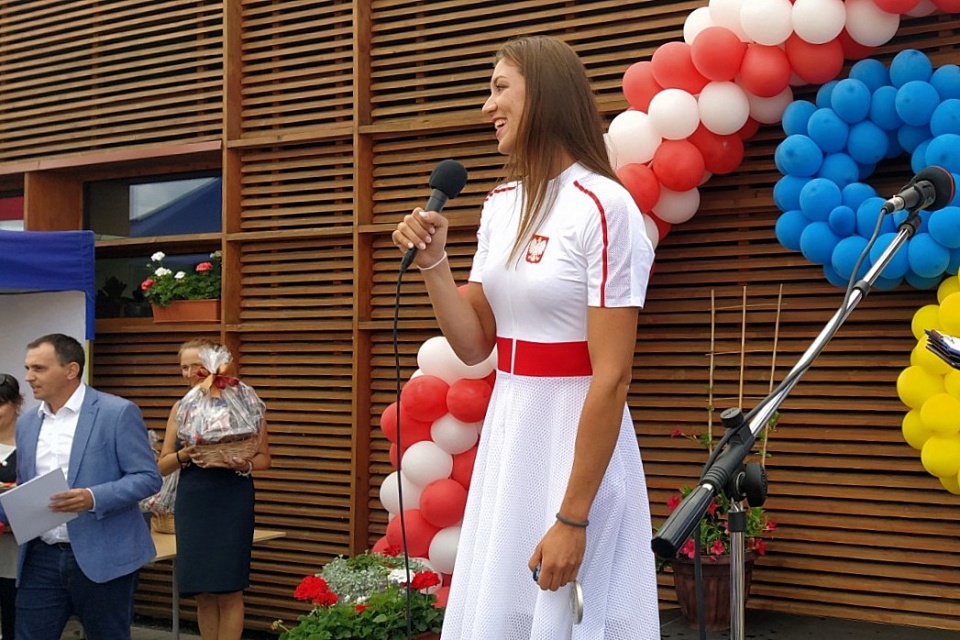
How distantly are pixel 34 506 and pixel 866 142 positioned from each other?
142 inches

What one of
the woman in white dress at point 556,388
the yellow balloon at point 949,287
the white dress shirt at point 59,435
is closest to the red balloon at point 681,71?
the yellow balloon at point 949,287

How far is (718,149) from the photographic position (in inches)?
196

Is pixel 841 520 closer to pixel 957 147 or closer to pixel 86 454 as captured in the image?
pixel 957 147

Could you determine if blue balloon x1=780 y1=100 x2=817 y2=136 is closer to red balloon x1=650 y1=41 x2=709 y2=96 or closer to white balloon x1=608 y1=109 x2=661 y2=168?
red balloon x1=650 y1=41 x2=709 y2=96

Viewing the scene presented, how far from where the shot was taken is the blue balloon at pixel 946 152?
4293mm

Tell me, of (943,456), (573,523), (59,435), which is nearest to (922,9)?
(943,456)

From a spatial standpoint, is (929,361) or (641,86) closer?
(929,361)

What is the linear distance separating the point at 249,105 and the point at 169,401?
1950 millimetres

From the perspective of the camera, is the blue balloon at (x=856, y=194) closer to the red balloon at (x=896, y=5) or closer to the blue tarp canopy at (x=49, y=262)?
the red balloon at (x=896, y=5)

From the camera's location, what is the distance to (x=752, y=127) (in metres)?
5.11

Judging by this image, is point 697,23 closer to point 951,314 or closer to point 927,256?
point 927,256

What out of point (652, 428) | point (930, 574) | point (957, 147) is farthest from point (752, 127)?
point (930, 574)

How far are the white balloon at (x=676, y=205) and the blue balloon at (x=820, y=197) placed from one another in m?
0.60

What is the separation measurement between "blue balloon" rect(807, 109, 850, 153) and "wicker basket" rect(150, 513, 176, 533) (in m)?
4.08
